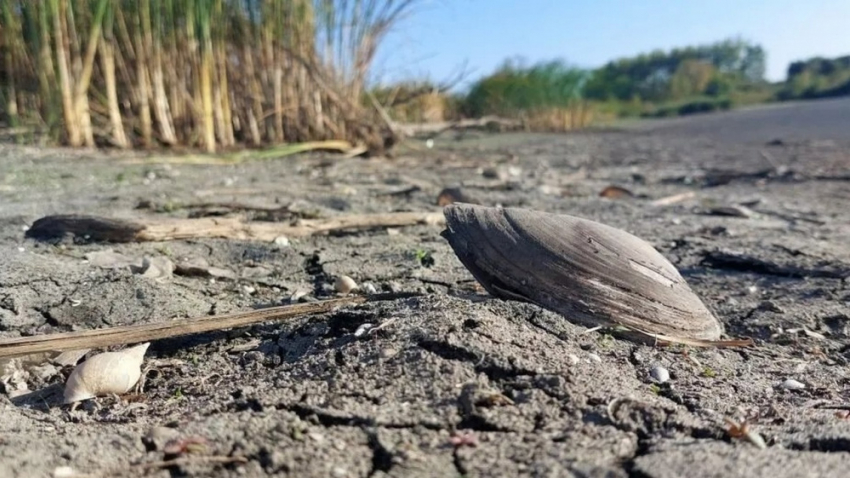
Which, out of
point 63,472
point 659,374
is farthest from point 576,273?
point 63,472

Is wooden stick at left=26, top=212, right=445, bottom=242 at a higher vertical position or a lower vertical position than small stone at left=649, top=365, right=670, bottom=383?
higher

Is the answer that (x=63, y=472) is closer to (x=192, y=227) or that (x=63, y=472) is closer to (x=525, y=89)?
(x=192, y=227)

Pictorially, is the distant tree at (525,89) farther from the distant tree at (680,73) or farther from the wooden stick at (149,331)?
the distant tree at (680,73)

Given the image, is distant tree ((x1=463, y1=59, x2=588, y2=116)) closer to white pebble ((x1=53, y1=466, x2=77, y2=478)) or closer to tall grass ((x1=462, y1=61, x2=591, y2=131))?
tall grass ((x1=462, y1=61, x2=591, y2=131))

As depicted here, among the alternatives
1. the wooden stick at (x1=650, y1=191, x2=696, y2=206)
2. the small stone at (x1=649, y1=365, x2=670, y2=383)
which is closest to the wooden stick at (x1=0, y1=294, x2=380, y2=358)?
the small stone at (x1=649, y1=365, x2=670, y2=383)

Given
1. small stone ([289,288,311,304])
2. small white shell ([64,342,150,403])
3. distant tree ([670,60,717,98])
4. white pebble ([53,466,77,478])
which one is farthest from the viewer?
distant tree ([670,60,717,98])

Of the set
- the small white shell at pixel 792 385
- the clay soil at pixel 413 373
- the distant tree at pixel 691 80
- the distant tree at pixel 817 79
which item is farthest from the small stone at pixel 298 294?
the distant tree at pixel 691 80
